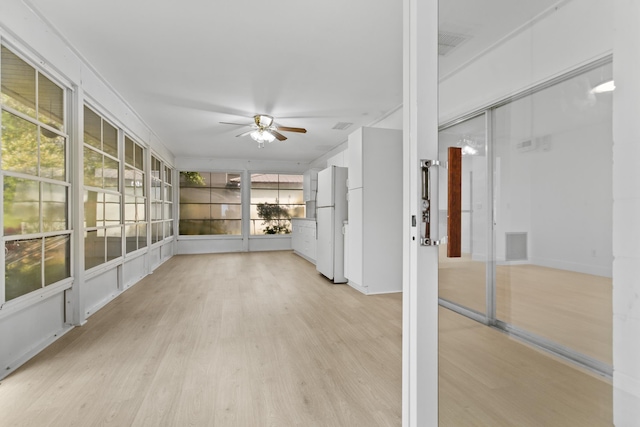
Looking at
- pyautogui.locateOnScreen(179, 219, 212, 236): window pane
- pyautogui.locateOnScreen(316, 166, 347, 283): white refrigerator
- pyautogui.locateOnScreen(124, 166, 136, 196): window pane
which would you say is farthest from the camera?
pyautogui.locateOnScreen(179, 219, 212, 236): window pane

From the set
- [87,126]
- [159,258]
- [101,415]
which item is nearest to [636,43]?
[101,415]

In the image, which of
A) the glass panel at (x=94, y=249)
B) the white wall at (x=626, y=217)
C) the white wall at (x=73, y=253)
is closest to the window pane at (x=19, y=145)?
the white wall at (x=73, y=253)

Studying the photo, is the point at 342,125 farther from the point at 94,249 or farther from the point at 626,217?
the point at 626,217

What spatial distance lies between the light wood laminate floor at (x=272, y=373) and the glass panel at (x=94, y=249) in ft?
1.62

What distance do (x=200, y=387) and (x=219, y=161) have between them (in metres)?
7.06

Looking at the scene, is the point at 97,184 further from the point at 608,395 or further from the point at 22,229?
the point at 608,395

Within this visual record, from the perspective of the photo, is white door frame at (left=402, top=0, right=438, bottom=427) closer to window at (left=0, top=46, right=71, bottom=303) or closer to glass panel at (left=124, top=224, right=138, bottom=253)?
window at (left=0, top=46, right=71, bottom=303)

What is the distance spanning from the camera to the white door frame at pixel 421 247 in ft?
3.10

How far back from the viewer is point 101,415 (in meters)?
1.51

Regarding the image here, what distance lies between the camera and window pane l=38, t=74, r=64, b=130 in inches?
93.4

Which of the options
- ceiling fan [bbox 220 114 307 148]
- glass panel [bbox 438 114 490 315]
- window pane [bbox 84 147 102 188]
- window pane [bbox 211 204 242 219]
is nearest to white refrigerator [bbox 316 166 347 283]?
ceiling fan [bbox 220 114 307 148]

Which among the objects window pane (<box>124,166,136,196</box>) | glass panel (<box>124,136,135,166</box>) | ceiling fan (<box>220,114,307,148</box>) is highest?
ceiling fan (<box>220,114,307,148</box>)

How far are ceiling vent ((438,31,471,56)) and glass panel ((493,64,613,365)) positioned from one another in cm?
25

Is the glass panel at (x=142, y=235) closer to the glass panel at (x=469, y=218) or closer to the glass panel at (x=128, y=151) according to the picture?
the glass panel at (x=128, y=151)
